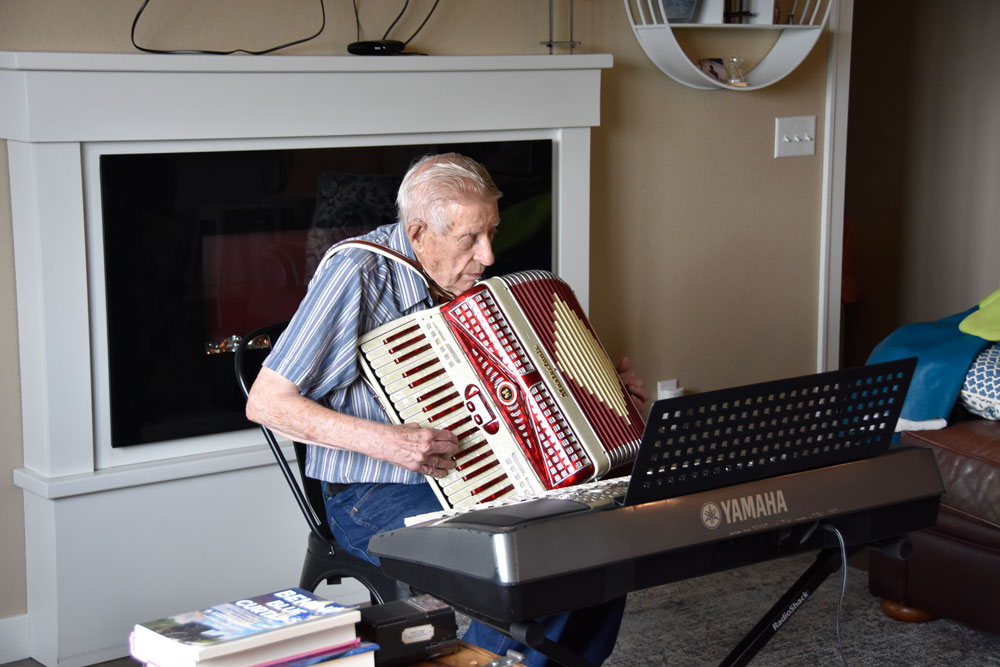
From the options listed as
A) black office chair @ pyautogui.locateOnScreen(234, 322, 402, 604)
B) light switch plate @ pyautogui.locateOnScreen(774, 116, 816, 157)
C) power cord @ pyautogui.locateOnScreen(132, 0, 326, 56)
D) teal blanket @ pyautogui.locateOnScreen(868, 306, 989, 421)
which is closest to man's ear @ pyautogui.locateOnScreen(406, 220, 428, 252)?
black office chair @ pyautogui.locateOnScreen(234, 322, 402, 604)

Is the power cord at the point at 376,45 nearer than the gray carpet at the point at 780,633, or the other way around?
the gray carpet at the point at 780,633

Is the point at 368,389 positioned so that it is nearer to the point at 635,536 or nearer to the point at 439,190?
the point at 439,190

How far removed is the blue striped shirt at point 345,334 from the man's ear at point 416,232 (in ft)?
0.04

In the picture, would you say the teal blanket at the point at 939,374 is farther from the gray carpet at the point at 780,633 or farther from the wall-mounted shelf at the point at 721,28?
the wall-mounted shelf at the point at 721,28

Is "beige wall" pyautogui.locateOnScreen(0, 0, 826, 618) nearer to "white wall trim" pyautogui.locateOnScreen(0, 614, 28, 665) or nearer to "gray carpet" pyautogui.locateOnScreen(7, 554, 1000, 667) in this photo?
"gray carpet" pyautogui.locateOnScreen(7, 554, 1000, 667)

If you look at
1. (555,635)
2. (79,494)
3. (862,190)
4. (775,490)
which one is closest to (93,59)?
(79,494)

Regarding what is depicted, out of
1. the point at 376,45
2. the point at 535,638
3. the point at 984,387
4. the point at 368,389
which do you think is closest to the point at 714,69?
the point at 376,45

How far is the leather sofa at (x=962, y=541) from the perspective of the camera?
238cm

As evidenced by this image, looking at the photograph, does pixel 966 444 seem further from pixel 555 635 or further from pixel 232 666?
pixel 232 666

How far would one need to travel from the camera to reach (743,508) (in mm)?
1436

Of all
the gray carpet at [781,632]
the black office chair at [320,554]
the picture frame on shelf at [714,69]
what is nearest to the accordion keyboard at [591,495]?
the black office chair at [320,554]

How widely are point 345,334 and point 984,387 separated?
1467 millimetres

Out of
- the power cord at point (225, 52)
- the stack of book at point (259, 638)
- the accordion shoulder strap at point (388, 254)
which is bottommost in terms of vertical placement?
the stack of book at point (259, 638)

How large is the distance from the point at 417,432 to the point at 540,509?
491mm
